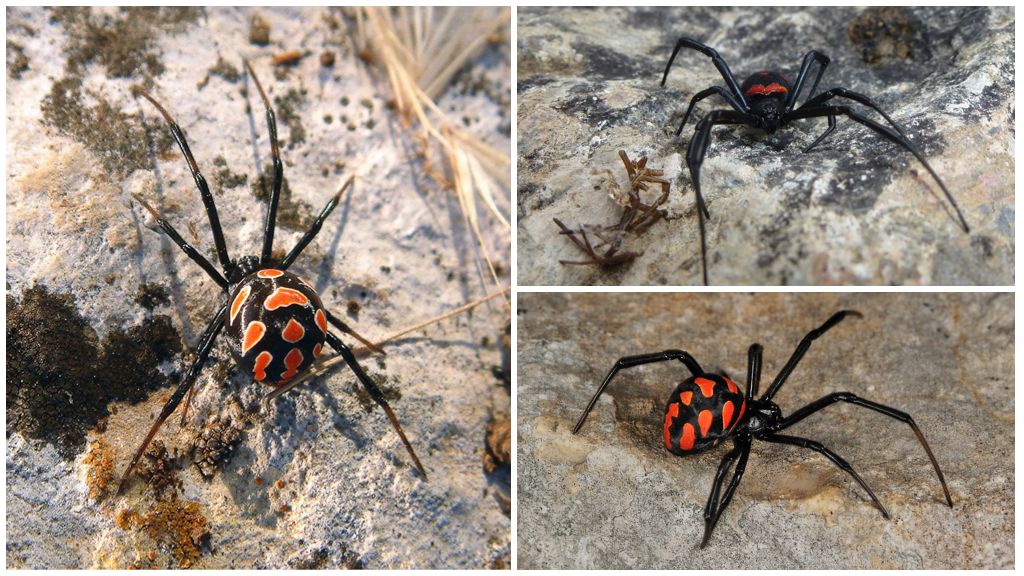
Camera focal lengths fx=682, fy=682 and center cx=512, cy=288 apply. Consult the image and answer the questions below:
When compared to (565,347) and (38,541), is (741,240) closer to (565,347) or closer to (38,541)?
(565,347)

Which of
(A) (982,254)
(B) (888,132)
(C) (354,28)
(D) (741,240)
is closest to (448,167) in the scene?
(C) (354,28)

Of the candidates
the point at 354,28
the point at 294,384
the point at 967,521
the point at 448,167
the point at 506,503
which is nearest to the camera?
the point at 967,521

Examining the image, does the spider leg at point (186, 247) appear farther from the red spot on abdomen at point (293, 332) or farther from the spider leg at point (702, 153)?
the spider leg at point (702, 153)

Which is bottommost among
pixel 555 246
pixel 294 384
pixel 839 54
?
pixel 294 384

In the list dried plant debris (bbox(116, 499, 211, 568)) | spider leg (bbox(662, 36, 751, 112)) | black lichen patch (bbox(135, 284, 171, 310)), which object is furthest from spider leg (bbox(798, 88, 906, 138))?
dried plant debris (bbox(116, 499, 211, 568))

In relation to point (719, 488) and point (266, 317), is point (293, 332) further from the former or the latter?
point (719, 488)

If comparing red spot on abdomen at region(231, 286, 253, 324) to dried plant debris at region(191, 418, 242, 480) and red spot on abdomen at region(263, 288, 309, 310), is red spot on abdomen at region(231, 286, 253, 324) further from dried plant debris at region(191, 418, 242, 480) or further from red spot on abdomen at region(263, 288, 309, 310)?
dried plant debris at region(191, 418, 242, 480)
